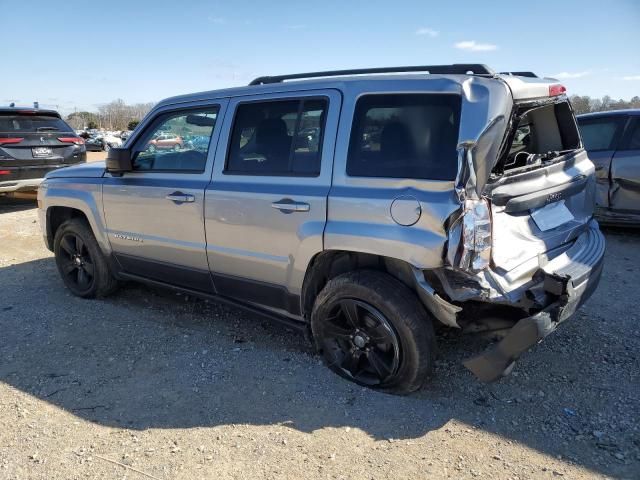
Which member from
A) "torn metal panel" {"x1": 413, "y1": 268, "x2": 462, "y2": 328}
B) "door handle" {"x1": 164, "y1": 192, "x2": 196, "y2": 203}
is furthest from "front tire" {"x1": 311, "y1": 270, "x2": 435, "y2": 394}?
"door handle" {"x1": 164, "y1": 192, "x2": 196, "y2": 203}

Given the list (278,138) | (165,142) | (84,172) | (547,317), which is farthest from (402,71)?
(84,172)

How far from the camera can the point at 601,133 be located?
648 cm

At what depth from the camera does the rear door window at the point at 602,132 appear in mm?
6348

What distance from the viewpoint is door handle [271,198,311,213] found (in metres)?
3.14

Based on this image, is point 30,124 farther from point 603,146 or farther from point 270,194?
point 603,146

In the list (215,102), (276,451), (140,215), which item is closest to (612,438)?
(276,451)

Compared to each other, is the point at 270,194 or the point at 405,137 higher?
the point at 405,137

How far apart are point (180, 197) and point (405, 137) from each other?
1.83 meters

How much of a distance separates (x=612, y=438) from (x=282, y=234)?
2.21 m

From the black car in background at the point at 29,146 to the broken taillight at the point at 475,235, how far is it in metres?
8.56

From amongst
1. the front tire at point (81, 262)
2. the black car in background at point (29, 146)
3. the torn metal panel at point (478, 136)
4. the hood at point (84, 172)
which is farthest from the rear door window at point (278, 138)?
the black car in background at point (29, 146)

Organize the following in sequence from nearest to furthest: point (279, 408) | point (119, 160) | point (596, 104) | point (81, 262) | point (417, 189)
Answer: point (417, 189) → point (279, 408) → point (119, 160) → point (81, 262) → point (596, 104)

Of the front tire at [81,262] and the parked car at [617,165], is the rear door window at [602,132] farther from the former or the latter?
the front tire at [81,262]

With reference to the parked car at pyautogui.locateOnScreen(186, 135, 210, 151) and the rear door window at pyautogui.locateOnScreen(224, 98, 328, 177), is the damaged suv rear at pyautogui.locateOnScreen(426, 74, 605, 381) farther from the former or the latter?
the parked car at pyautogui.locateOnScreen(186, 135, 210, 151)
